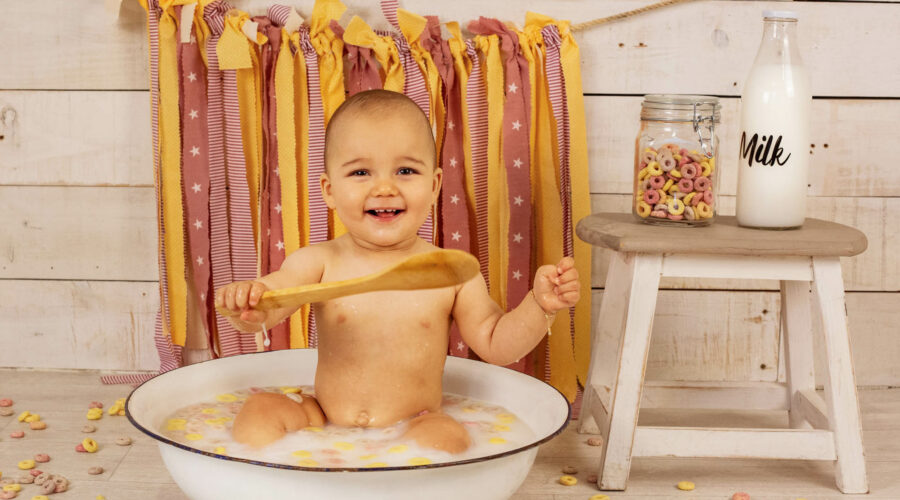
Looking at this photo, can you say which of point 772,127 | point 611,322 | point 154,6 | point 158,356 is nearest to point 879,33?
point 772,127

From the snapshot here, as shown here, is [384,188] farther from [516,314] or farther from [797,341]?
[797,341]

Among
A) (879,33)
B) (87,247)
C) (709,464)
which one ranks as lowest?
(709,464)

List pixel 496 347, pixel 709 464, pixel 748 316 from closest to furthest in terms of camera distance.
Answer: pixel 496 347, pixel 709 464, pixel 748 316

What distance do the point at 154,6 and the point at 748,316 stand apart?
43.3 inches

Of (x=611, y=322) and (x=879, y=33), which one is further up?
(x=879, y=33)

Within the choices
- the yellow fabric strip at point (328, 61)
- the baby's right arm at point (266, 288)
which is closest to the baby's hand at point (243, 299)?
the baby's right arm at point (266, 288)

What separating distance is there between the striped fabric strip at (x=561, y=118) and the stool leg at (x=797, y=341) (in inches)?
13.2

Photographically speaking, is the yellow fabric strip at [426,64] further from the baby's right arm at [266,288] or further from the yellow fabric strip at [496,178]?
the baby's right arm at [266,288]

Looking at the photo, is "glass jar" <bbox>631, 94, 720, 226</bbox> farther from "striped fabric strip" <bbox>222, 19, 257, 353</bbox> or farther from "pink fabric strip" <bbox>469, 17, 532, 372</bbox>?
"striped fabric strip" <bbox>222, 19, 257, 353</bbox>

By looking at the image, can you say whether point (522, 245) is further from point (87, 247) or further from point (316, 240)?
point (87, 247)

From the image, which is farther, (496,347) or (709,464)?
(709,464)

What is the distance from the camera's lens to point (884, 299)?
154cm

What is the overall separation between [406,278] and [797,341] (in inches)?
26.8

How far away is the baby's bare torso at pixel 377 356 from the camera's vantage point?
1.11 m
